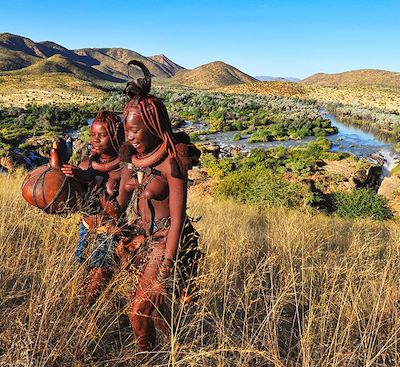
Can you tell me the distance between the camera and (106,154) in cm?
279

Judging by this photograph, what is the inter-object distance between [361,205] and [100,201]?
9.70 m

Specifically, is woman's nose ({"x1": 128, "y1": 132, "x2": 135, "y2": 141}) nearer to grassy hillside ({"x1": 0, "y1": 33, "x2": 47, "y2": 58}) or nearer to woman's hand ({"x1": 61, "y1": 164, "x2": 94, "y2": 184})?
woman's hand ({"x1": 61, "y1": 164, "x2": 94, "y2": 184})

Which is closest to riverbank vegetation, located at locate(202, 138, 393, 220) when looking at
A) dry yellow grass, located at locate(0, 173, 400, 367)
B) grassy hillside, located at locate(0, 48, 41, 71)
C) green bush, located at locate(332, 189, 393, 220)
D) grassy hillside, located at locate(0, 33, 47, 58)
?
green bush, located at locate(332, 189, 393, 220)

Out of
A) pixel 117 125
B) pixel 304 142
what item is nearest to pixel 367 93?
pixel 304 142

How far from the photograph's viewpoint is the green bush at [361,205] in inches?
414

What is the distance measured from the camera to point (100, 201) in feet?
8.72

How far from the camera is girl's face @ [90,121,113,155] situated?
2.72 m

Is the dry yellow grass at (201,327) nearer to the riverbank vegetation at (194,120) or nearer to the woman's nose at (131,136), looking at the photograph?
the woman's nose at (131,136)

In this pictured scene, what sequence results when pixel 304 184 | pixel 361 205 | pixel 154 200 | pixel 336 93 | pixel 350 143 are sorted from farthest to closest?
pixel 336 93 → pixel 350 143 → pixel 304 184 → pixel 361 205 → pixel 154 200

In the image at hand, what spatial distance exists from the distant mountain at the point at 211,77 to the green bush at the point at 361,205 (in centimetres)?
9797

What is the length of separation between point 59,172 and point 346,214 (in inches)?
378

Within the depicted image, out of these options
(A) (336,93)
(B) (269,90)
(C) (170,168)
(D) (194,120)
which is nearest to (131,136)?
(C) (170,168)

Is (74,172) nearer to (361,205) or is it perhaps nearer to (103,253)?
(103,253)

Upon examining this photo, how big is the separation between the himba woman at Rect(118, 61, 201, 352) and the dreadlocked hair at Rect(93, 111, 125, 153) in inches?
17.8
